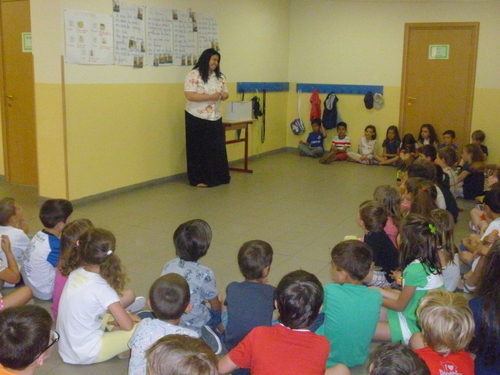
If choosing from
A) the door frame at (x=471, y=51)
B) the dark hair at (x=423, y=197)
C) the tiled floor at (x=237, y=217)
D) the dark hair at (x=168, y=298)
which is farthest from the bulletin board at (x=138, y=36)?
the dark hair at (x=168, y=298)

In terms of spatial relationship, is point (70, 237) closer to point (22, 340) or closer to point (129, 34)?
point (22, 340)

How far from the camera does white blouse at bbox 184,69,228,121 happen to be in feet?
20.8

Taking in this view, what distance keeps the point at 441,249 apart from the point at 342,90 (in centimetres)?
626

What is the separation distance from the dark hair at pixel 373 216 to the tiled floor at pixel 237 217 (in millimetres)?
611

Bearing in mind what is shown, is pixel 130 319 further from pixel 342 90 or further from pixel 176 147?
pixel 342 90

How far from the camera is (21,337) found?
5.23 ft

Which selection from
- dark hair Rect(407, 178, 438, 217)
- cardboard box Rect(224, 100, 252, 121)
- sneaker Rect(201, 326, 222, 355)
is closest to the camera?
sneaker Rect(201, 326, 222, 355)

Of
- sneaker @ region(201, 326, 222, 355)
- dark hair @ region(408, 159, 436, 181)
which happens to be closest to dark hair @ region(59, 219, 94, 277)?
sneaker @ region(201, 326, 222, 355)

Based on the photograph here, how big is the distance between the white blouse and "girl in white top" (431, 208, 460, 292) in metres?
3.76

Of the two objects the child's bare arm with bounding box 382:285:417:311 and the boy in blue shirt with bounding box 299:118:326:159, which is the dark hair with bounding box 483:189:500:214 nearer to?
the child's bare arm with bounding box 382:285:417:311

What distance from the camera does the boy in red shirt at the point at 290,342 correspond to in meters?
1.81

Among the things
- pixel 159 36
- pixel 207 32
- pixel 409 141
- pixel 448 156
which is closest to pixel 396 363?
pixel 448 156

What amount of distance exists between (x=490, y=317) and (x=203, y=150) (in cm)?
477

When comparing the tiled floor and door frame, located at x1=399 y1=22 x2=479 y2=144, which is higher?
door frame, located at x1=399 y1=22 x2=479 y2=144
